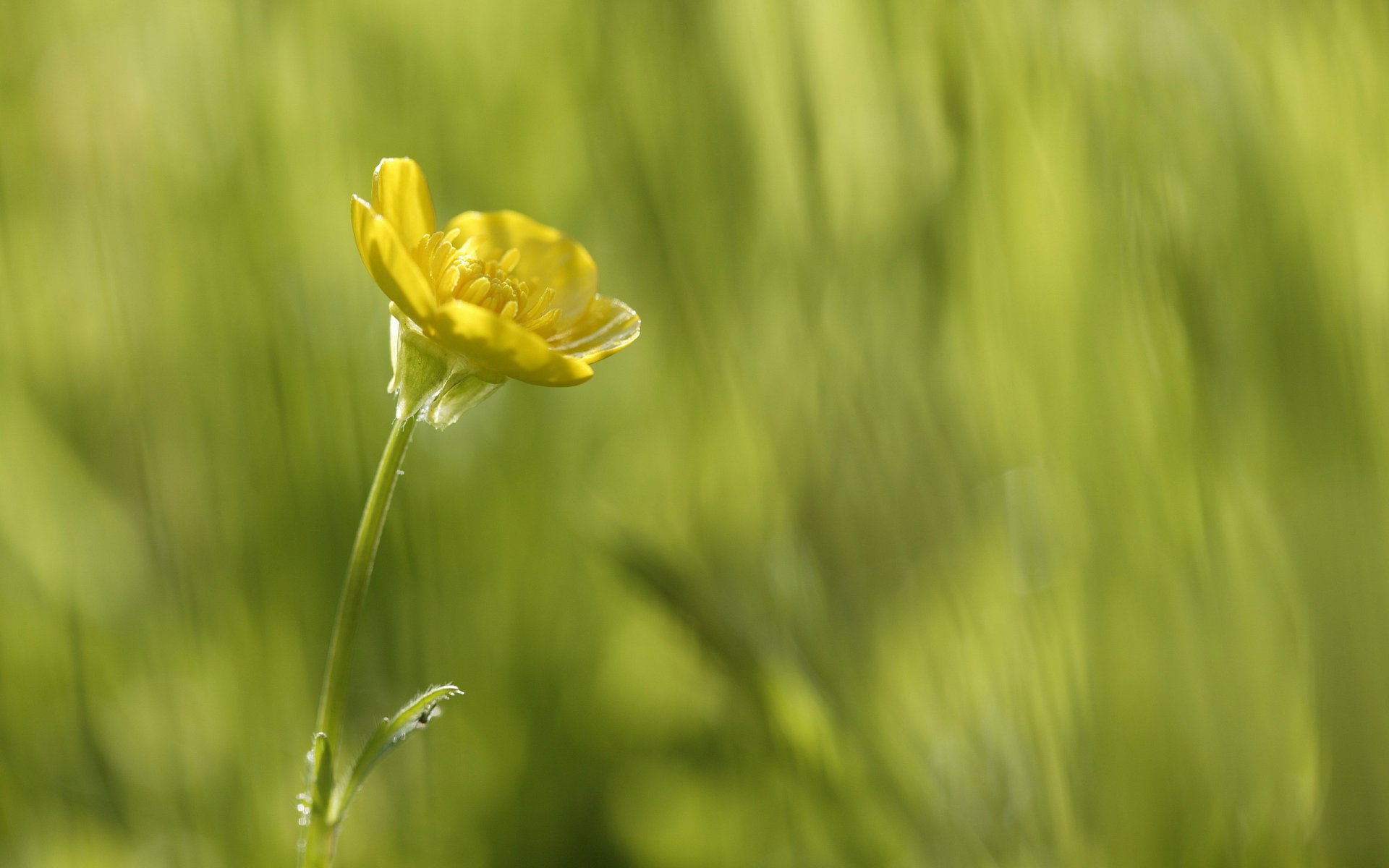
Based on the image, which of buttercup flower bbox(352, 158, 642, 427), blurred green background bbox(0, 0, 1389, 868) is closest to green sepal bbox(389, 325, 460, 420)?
buttercup flower bbox(352, 158, 642, 427)

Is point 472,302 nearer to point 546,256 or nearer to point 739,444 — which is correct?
point 546,256

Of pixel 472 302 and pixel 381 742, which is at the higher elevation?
pixel 472 302

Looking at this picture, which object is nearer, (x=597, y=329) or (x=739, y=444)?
(x=597, y=329)

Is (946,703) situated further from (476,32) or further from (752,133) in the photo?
(476,32)

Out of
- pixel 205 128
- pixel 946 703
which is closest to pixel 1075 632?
pixel 946 703

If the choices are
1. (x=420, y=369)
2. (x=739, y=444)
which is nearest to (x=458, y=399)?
(x=420, y=369)

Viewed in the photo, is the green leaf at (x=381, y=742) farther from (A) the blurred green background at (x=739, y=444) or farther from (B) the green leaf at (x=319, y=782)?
(A) the blurred green background at (x=739, y=444)

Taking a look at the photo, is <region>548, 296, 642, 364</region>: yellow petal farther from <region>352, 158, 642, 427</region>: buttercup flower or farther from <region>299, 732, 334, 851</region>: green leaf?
<region>299, 732, 334, 851</region>: green leaf
